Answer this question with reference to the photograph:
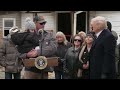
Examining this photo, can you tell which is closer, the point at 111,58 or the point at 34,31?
the point at 111,58

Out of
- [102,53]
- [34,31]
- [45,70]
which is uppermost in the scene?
[34,31]

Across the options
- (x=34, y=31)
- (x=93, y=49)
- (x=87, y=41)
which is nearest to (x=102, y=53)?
(x=93, y=49)

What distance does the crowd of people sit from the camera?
232 cm

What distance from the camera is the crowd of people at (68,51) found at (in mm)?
2320

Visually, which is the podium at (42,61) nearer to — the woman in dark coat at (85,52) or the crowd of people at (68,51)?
the crowd of people at (68,51)

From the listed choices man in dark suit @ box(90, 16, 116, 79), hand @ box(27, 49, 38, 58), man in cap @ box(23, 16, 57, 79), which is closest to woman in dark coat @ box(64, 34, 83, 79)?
man in cap @ box(23, 16, 57, 79)

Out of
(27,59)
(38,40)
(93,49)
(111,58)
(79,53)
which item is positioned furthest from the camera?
(79,53)

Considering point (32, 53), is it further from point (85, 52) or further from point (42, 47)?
point (85, 52)

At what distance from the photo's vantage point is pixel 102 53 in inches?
94.3

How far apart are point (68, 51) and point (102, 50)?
35.6 inches

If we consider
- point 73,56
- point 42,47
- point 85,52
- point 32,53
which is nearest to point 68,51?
point 73,56
